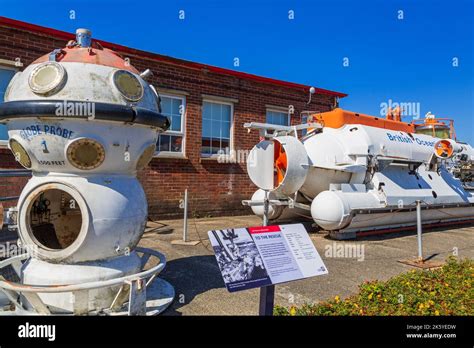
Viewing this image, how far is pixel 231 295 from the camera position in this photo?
4469mm

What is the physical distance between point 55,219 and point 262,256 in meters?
3.53

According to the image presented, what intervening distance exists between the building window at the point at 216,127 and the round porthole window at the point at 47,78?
741 centimetres

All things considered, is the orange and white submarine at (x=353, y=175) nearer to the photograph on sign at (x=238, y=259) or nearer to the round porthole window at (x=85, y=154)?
the round porthole window at (x=85, y=154)

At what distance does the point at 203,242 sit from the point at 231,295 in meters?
2.95

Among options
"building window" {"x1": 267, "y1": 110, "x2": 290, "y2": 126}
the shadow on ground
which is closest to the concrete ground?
the shadow on ground

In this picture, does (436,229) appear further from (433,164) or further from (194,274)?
(194,274)

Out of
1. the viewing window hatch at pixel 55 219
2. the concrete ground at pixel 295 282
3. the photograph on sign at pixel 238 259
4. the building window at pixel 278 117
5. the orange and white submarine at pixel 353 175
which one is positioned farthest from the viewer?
the building window at pixel 278 117

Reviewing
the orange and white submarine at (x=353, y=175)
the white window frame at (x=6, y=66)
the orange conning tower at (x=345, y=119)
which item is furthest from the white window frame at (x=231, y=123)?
the white window frame at (x=6, y=66)

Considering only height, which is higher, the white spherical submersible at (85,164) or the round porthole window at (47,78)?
the round porthole window at (47,78)

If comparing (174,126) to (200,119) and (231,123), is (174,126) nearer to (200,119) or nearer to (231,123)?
(200,119)

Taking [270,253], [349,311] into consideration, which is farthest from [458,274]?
[270,253]

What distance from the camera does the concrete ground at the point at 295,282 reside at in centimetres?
426

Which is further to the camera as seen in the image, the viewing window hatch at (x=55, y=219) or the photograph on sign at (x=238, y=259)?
the viewing window hatch at (x=55, y=219)

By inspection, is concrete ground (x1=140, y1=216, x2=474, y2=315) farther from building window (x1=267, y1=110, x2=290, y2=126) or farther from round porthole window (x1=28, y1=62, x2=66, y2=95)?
building window (x1=267, y1=110, x2=290, y2=126)
